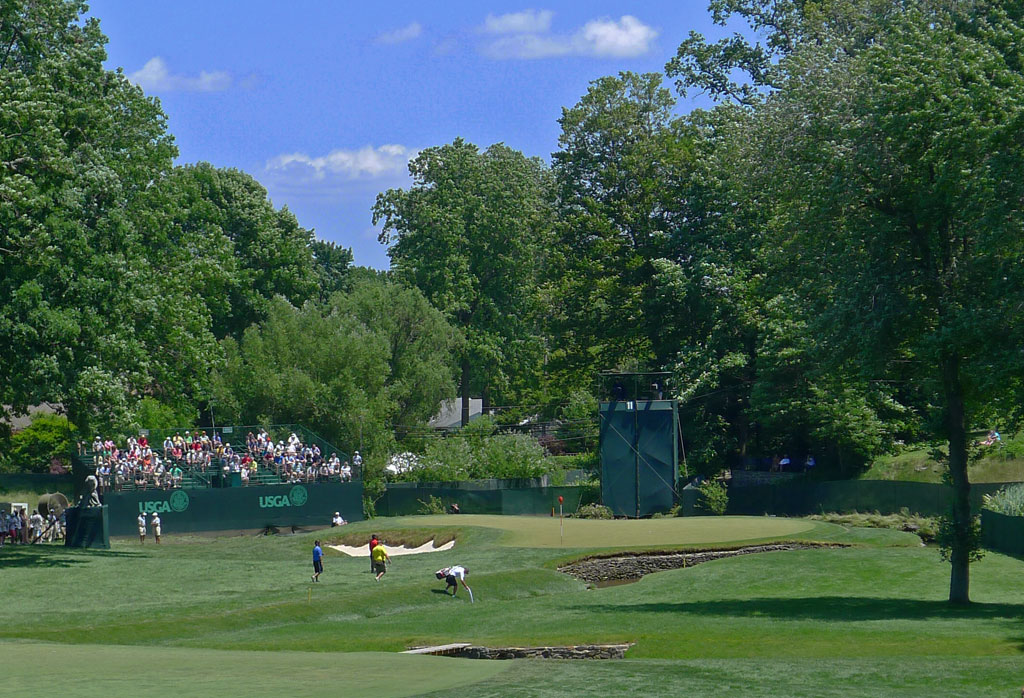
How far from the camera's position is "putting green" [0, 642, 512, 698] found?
1766cm

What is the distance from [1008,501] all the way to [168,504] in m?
35.6

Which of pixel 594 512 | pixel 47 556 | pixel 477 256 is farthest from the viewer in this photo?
pixel 477 256

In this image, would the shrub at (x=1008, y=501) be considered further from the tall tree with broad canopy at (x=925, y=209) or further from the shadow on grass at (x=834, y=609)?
the shadow on grass at (x=834, y=609)

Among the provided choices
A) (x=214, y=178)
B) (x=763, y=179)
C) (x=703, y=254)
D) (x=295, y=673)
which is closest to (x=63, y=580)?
Result: (x=295, y=673)

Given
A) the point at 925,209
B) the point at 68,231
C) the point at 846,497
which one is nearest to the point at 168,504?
the point at 68,231

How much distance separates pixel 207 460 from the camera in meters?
56.8

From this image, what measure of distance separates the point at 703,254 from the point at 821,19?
14.3m

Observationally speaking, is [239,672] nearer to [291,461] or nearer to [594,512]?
[291,461]

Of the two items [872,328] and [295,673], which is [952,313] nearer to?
[872,328]

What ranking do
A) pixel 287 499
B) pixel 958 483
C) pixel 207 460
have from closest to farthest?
pixel 958 483 → pixel 207 460 → pixel 287 499

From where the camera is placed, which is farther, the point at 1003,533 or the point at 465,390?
the point at 465,390

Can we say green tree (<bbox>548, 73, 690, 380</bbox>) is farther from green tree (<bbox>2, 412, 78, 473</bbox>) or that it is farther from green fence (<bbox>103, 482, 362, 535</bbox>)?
green tree (<bbox>2, 412, 78, 473</bbox>)

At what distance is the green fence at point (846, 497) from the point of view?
51094mm

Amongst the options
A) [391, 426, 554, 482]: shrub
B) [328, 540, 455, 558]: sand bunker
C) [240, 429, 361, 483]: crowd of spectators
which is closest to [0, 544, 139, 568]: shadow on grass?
[328, 540, 455, 558]: sand bunker
